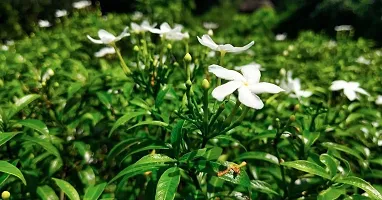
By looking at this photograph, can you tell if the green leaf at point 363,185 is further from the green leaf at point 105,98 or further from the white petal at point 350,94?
the green leaf at point 105,98

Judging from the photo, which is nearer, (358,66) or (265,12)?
(358,66)

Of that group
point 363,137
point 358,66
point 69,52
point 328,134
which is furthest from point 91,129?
point 358,66

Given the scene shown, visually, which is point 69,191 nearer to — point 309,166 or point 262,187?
point 262,187

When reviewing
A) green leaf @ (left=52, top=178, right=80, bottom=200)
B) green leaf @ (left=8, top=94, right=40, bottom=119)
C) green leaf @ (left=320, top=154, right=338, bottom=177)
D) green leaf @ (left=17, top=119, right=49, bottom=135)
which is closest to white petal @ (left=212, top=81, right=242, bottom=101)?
green leaf @ (left=320, top=154, right=338, bottom=177)

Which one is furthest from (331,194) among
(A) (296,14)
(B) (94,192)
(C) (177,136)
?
(A) (296,14)

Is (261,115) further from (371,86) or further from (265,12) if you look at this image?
(265,12)

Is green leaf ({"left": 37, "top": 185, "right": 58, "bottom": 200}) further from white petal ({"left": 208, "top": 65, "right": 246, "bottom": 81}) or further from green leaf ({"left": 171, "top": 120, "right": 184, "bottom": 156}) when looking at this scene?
white petal ({"left": 208, "top": 65, "right": 246, "bottom": 81})
